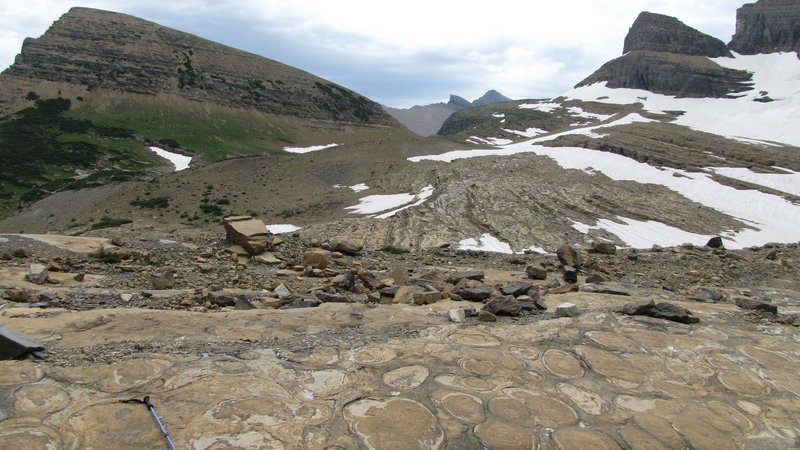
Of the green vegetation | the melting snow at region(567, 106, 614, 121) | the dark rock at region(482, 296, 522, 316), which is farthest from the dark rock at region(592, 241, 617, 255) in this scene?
the melting snow at region(567, 106, 614, 121)

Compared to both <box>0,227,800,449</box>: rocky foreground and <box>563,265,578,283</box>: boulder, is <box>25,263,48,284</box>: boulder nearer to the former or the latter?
<box>0,227,800,449</box>: rocky foreground

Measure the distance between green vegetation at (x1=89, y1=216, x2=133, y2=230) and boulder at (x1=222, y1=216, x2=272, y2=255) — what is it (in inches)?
746

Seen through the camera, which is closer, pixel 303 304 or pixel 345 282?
pixel 303 304

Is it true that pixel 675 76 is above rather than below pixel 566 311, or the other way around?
above

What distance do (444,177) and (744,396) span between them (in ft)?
97.2

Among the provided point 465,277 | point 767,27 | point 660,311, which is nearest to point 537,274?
point 465,277

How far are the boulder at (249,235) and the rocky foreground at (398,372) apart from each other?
15.1 ft

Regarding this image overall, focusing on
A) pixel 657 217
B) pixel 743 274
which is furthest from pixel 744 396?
pixel 657 217

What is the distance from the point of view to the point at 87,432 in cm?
380

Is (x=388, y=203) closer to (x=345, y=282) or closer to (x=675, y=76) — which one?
(x=345, y=282)

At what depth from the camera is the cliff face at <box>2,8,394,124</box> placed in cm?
8244

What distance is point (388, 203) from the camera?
29844 mm

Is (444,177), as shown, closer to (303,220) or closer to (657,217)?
(303,220)

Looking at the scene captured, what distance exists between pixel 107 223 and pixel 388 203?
18514mm
